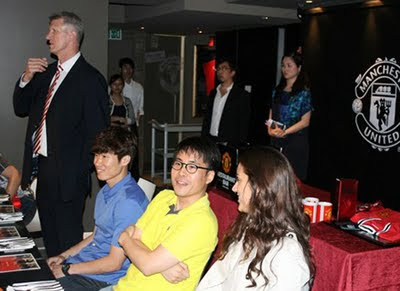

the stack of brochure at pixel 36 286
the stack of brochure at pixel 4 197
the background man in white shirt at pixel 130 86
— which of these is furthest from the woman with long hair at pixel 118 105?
the stack of brochure at pixel 36 286

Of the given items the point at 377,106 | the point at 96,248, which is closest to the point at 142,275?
the point at 96,248

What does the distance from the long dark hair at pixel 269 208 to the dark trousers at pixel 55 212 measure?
177 centimetres

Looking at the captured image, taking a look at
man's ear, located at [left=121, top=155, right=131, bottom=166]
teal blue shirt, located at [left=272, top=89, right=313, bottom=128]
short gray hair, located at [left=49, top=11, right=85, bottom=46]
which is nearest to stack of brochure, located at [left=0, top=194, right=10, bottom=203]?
man's ear, located at [left=121, top=155, right=131, bottom=166]

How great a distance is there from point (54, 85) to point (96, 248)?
4.09 ft

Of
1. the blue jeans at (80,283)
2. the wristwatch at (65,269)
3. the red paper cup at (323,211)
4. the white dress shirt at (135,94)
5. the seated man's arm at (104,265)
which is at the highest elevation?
the white dress shirt at (135,94)

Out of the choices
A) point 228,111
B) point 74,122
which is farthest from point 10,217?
point 228,111

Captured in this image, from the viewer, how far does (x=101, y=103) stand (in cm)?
326

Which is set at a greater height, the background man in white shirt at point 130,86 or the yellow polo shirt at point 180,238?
the background man in white shirt at point 130,86

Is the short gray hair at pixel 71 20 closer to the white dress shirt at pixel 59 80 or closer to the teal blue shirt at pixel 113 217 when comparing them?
the white dress shirt at pixel 59 80

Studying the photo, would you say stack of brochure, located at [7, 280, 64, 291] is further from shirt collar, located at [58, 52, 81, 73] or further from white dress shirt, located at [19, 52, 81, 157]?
shirt collar, located at [58, 52, 81, 73]

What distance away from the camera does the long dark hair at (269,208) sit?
1651mm

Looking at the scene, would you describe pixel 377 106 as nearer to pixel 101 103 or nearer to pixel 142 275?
pixel 101 103

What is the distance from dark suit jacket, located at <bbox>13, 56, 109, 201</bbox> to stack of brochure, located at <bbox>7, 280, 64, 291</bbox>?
1.49 m

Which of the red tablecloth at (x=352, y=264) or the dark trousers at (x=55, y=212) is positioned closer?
the red tablecloth at (x=352, y=264)
